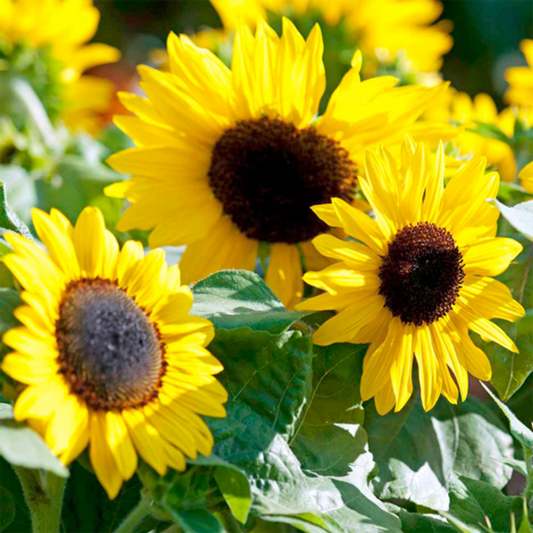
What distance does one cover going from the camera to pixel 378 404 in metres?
0.46

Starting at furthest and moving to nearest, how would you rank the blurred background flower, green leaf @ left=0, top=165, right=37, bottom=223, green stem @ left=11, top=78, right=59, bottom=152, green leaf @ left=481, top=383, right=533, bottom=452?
the blurred background flower, green stem @ left=11, top=78, right=59, bottom=152, green leaf @ left=0, top=165, right=37, bottom=223, green leaf @ left=481, top=383, right=533, bottom=452

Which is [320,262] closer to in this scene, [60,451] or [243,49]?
[243,49]

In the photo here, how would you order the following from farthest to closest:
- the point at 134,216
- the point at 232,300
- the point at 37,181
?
the point at 37,181
the point at 134,216
the point at 232,300

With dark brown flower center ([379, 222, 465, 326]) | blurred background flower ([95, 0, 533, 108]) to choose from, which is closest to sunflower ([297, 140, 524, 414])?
dark brown flower center ([379, 222, 465, 326])

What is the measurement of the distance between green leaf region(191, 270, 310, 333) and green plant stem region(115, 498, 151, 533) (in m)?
0.09

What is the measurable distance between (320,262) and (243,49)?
14 cm

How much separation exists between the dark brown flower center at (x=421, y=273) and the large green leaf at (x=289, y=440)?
0.17ft

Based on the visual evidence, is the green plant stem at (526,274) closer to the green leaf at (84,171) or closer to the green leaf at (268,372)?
the green leaf at (268,372)

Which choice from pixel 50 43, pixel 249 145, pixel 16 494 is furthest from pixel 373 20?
pixel 16 494

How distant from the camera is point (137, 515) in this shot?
15.1 inches

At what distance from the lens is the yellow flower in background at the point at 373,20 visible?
0.85 metres

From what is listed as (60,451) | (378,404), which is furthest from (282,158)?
(60,451)

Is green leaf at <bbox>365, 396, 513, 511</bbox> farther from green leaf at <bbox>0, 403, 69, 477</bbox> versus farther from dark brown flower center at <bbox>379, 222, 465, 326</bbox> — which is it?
green leaf at <bbox>0, 403, 69, 477</bbox>

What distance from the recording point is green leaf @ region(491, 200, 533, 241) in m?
0.41
